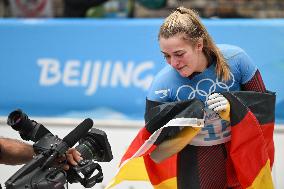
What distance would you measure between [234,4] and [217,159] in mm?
4292

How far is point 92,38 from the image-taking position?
18.2 feet

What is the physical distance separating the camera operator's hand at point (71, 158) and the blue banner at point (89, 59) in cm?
247

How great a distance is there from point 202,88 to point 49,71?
2.52 meters

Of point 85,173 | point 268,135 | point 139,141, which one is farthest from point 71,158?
point 268,135

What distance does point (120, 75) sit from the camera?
5379 millimetres

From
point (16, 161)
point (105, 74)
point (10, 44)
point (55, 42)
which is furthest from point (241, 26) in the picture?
point (16, 161)

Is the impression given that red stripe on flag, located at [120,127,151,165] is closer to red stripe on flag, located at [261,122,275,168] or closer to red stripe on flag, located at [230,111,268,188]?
red stripe on flag, located at [230,111,268,188]

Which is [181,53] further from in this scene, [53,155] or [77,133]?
[53,155]

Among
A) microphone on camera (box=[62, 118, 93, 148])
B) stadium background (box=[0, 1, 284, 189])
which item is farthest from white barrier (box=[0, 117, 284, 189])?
microphone on camera (box=[62, 118, 93, 148])

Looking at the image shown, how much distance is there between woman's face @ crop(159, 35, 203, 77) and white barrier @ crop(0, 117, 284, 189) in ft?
4.48

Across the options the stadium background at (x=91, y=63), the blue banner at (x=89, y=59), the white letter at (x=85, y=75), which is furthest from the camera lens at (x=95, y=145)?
the white letter at (x=85, y=75)

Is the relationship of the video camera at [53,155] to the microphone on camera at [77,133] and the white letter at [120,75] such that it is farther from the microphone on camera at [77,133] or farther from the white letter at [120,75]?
the white letter at [120,75]

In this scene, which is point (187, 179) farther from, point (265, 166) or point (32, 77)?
point (32, 77)

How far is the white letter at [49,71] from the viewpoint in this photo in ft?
18.1
